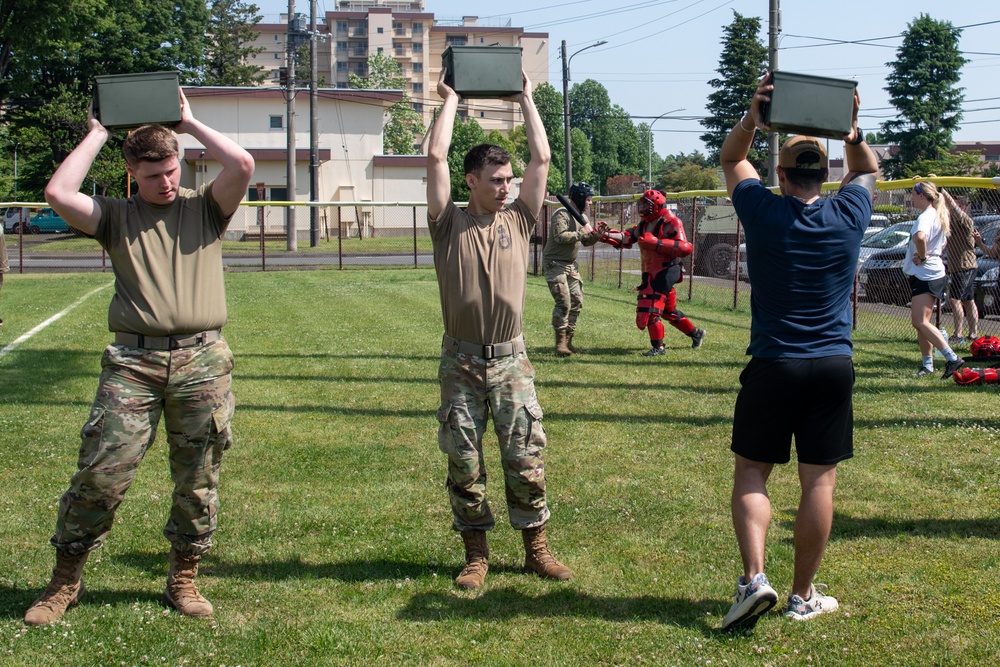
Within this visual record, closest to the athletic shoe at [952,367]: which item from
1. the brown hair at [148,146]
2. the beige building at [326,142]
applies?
the brown hair at [148,146]

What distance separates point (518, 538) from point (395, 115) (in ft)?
258

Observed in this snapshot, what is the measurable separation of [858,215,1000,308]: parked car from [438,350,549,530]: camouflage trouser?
9.82 meters

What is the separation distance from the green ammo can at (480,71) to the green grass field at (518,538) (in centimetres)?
232

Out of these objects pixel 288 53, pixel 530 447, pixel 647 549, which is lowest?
pixel 647 549

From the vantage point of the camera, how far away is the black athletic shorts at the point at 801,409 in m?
3.98

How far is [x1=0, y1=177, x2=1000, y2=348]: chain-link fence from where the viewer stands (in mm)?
13078

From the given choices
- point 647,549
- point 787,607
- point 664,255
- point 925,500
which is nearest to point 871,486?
point 925,500

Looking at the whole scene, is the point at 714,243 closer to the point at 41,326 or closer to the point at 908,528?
the point at 41,326

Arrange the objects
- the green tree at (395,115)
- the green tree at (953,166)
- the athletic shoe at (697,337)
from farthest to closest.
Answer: the green tree at (395,115), the green tree at (953,166), the athletic shoe at (697,337)

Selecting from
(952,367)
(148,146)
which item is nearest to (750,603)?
(148,146)

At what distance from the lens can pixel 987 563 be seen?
192 inches

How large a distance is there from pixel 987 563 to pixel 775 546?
997 millimetres

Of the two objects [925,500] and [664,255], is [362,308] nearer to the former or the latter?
[664,255]

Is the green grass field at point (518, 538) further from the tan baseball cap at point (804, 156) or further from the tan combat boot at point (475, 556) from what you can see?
the tan baseball cap at point (804, 156)
